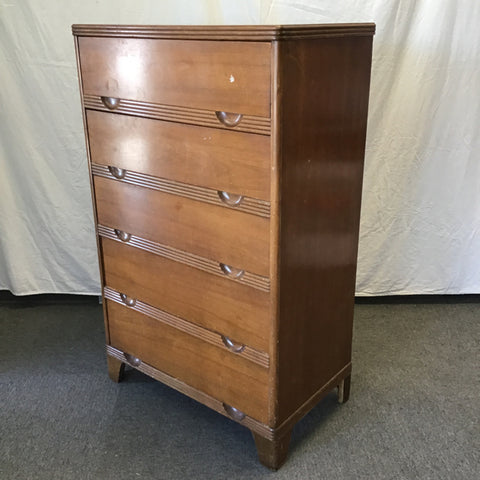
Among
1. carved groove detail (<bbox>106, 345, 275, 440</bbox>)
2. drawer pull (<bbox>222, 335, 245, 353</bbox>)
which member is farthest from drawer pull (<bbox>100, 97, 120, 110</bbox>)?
carved groove detail (<bbox>106, 345, 275, 440</bbox>)

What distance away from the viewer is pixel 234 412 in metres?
1.59

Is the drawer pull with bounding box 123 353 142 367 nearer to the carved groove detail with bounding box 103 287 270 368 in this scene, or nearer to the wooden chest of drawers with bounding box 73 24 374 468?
the wooden chest of drawers with bounding box 73 24 374 468

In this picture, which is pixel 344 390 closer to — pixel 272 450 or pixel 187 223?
pixel 272 450

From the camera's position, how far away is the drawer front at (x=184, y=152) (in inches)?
51.1

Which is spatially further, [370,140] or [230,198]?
[370,140]

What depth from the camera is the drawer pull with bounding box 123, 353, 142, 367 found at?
1813mm

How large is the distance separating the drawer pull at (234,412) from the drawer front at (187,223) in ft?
1.42

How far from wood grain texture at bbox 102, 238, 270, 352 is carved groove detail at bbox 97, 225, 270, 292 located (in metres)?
0.02

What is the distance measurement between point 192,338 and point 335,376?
0.45 m

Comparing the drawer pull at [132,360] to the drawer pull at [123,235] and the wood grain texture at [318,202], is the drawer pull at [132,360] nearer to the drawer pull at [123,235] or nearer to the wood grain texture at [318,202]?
the drawer pull at [123,235]

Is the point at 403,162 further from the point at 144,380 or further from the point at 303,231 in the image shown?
the point at 144,380

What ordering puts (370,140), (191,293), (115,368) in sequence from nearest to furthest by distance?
(191,293)
(115,368)
(370,140)

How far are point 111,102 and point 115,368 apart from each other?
0.87 metres

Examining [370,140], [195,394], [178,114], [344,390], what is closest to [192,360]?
[195,394]
